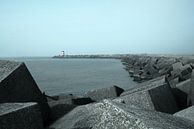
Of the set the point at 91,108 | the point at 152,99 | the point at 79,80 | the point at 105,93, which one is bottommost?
the point at 79,80

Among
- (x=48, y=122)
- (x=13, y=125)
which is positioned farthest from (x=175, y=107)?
(x=13, y=125)

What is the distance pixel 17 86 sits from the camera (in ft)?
11.5

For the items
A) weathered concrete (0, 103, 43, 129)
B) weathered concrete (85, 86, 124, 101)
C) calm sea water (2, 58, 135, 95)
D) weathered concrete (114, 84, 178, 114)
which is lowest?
calm sea water (2, 58, 135, 95)

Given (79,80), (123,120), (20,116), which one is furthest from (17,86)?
(79,80)

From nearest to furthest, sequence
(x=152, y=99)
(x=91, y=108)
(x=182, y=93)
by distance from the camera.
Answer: (x=91, y=108), (x=152, y=99), (x=182, y=93)

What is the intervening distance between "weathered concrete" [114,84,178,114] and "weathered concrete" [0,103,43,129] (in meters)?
1.22

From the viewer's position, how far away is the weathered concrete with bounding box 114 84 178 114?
12.5ft

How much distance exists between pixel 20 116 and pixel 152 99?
1894 mm

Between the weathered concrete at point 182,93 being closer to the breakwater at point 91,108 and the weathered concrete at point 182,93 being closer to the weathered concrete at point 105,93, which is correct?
the breakwater at point 91,108

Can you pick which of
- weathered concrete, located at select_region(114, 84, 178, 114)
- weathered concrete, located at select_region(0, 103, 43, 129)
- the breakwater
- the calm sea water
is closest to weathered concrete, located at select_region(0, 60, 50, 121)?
the breakwater

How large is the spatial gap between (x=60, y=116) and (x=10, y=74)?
785 mm

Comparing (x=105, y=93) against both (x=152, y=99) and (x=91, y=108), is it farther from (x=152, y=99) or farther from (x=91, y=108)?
(x=91, y=108)

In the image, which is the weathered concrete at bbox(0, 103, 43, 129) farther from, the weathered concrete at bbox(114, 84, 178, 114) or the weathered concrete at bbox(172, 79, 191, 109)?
the weathered concrete at bbox(172, 79, 191, 109)

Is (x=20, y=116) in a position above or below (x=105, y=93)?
above
